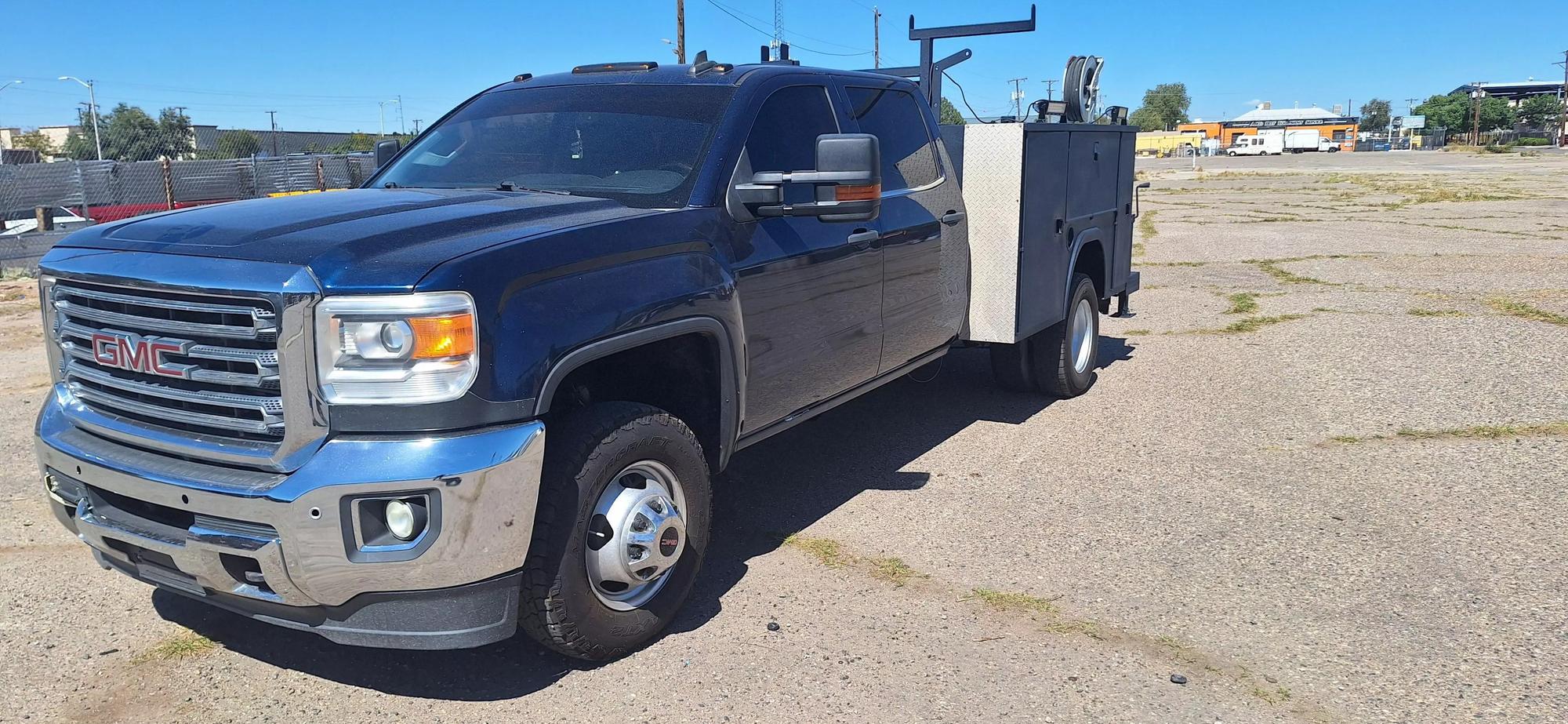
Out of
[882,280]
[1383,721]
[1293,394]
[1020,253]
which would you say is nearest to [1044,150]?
[1020,253]

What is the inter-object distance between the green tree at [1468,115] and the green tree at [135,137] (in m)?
122

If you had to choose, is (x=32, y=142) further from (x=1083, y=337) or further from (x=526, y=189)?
(x=526, y=189)

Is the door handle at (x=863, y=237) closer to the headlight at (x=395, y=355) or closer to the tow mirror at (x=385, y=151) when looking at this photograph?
the headlight at (x=395, y=355)

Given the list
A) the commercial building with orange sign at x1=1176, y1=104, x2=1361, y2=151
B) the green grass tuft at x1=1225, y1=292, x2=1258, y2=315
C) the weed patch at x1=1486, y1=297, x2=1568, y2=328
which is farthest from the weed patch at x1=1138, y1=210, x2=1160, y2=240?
the commercial building with orange sign at x1=1176, y1=104, x2=1361, y2=151

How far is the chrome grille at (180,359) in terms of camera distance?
3057mm

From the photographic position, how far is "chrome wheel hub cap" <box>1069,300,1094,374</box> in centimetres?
750

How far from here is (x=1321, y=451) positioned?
603 cm

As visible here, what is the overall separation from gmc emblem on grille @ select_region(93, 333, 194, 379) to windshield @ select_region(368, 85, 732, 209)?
1.39m

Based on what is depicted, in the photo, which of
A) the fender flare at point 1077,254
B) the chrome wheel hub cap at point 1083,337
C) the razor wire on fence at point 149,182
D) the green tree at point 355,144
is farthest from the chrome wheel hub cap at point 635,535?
the green tree at point 355,144

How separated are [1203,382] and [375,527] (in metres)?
6.06

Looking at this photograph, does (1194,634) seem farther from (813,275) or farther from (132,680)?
(132,680)

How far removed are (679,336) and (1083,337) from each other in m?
4.48

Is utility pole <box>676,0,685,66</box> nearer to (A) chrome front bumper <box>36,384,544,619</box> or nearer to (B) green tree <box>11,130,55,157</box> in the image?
(A) chrome front bumper <box>36,384,544,619</box>

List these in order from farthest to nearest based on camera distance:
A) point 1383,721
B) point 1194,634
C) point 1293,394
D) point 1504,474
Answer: point 1293,394
point 1504,474
point 1194,634
point 1383,721
